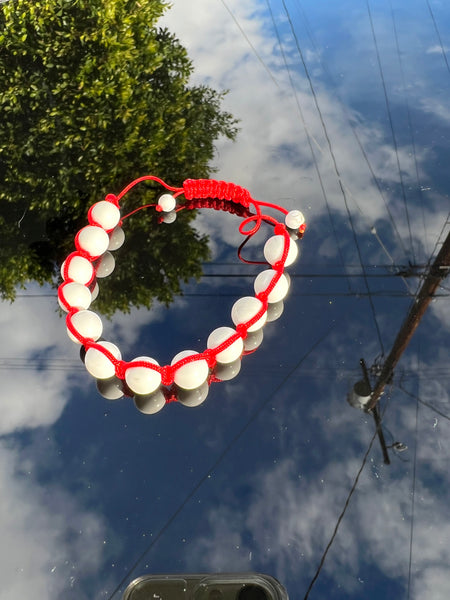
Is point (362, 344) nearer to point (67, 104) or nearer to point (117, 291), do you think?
point (117, 291)

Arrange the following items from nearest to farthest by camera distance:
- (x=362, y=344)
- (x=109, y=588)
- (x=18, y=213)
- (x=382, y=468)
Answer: (x=109, y=588) < (x=382, y=468) < (x=362, y=344) < (x=18, y=213)

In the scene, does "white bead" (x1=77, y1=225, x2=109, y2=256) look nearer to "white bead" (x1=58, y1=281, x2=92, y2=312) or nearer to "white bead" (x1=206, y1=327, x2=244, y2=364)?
"white bead" (x1=58, y1=281, x2=92, y2=312)

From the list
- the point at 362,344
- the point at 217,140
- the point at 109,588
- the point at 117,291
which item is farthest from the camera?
the point at 217,140

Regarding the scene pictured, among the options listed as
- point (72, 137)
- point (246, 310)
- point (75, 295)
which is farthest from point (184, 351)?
point (72, 137)

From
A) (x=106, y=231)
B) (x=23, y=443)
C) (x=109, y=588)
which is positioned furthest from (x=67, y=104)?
(x=109, y=588)

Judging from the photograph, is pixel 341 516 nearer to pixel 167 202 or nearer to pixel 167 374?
pixel 167 374
